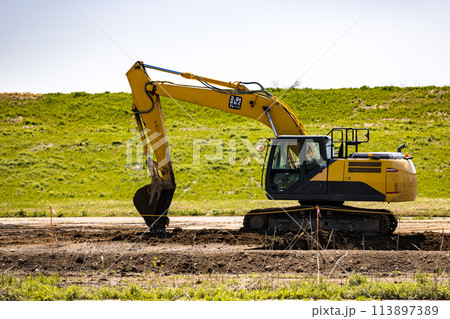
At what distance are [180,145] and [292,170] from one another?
89.0ft

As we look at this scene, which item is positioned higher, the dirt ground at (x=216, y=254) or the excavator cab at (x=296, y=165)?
the excavator cab at (x=296, y=165)

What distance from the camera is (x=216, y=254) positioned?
11.8 m

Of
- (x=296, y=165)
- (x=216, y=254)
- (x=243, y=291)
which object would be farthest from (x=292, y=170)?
(x=243, y=291)

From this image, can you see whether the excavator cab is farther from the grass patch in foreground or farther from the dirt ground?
the grass patch in foreground

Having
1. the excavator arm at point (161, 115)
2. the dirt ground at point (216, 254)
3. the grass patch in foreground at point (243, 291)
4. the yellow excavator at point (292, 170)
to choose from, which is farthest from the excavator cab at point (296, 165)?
the grass patch in foreground at point (243, 291)

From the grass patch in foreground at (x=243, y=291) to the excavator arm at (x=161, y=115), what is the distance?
19.7ft

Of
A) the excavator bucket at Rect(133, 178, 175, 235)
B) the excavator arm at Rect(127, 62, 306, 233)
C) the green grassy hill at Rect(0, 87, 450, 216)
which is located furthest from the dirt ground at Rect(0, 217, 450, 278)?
the green grassy hill at Rect(0, 87, 450, 216)

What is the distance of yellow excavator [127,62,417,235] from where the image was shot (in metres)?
13.8

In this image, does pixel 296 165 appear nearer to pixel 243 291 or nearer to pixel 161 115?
pixel 161 115

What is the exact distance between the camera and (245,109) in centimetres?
1513

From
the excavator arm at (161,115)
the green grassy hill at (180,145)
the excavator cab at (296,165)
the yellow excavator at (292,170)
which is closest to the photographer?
the yellow excavator at (292,170)

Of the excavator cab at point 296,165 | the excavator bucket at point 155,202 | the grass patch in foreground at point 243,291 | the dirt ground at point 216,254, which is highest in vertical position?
the excavator cab at point 296,165

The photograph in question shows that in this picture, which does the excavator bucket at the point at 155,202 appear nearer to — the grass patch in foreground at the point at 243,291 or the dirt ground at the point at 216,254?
the dirt ground at the point at 216,254

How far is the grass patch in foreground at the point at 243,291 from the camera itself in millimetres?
8258
